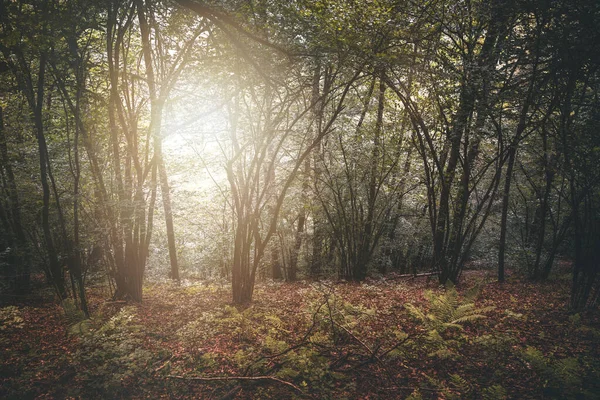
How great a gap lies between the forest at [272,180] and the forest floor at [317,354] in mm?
33

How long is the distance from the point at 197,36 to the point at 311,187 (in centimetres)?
579

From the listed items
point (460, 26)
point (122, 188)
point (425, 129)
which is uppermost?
point (460, 26)

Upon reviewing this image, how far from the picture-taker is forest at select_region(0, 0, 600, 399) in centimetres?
440

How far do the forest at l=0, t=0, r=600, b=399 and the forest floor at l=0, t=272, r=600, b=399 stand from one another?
33 millimetres

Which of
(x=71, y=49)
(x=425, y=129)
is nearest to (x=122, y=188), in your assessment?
(x=71, y=49)

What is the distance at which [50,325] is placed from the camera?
6.44 metres

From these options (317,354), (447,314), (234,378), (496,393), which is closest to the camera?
(496,393)

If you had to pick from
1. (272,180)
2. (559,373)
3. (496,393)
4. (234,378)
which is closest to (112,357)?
(234,378)

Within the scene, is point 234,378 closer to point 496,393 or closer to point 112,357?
point 112,357

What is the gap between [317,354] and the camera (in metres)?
4.68

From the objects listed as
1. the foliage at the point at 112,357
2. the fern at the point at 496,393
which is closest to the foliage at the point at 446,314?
the fern at the point at 496,393

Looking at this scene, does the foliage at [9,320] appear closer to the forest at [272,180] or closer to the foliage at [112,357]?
the forest at [272,180]

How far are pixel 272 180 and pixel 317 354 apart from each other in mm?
5932

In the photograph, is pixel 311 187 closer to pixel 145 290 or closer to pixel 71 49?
pixel 145 290
